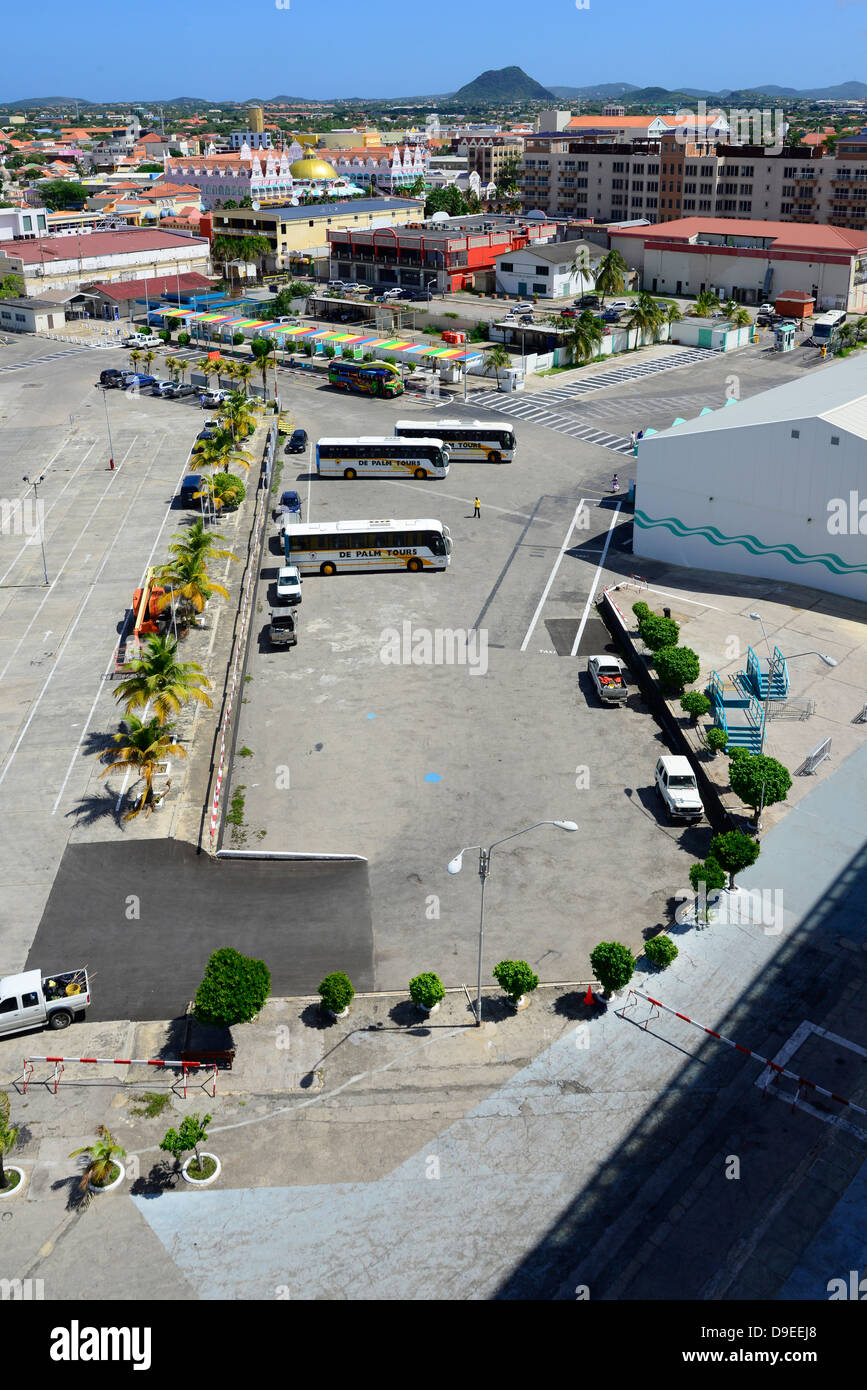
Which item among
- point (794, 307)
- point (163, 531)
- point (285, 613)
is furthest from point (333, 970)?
point (794, 307)

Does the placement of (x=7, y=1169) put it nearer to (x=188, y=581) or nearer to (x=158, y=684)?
(x=158, y=684)

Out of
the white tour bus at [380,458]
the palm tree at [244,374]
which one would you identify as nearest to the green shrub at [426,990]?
the white tour bus at [380,458]

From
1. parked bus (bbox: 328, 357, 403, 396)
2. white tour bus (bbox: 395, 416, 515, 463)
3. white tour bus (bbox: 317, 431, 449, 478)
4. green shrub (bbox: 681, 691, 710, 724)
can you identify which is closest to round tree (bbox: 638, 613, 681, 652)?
green shrub (bbox: 681, 691, 710, 724)

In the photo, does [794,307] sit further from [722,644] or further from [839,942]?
[839,942]

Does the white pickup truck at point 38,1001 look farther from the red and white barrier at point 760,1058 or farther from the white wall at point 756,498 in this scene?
the white wall at point 756,498

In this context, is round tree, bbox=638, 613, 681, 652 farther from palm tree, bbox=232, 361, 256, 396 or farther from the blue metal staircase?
palm tree, bbox=232, 361, 256, 396
